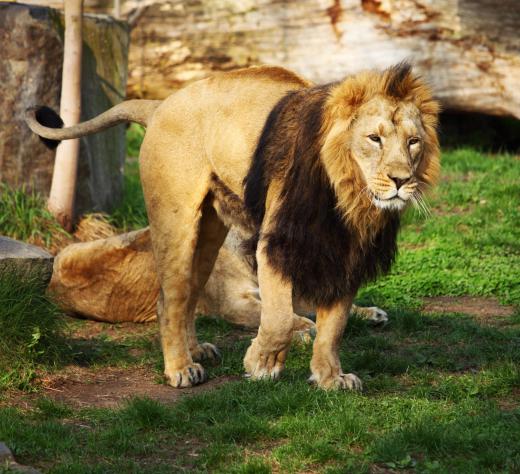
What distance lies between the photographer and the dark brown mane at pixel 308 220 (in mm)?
4750

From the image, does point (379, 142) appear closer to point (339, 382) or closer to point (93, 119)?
point (339, 382)

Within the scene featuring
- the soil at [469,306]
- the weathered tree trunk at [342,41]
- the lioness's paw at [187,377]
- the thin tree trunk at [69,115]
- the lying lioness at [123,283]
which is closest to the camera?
the lioness's paw at [187,377]

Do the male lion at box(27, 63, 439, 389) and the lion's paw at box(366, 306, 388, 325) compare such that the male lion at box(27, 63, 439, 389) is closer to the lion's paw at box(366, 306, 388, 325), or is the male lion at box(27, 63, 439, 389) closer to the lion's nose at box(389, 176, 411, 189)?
the lion's nose at box(389, 176, 411, 189)

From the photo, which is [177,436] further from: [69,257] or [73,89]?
[73,89]

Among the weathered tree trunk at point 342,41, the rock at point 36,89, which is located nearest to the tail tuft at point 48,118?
the rock at point 36,89

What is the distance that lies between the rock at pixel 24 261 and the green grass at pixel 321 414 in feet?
0.70

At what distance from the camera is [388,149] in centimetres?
451

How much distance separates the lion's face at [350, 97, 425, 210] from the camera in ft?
14.6

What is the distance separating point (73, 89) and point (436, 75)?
390 centimetres

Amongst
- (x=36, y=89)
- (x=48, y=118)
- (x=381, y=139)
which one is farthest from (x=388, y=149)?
(x=36, y=89)

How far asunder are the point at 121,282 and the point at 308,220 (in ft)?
7.33

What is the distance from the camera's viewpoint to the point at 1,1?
7836mm

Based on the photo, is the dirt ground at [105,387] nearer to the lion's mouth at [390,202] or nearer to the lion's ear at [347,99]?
the lion's mouth at [390,202]

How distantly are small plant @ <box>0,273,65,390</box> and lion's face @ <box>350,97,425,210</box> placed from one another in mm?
1937
